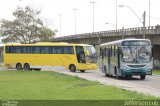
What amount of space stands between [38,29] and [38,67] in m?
42.6

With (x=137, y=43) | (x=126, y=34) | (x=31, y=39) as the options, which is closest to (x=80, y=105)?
(x=137, y=43)

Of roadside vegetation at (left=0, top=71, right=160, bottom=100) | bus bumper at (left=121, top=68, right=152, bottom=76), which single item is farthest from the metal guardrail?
roadside vegetation at (left=0, top=71, right=160, bottom=100)

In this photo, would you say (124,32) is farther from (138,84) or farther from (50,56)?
(138,84)

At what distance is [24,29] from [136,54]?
68979mm

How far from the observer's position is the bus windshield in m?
39.0

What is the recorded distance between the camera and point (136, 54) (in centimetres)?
3909

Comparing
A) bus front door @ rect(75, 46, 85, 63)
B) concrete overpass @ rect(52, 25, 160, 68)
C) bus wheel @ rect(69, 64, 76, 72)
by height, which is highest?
concrete overpass @ rect(52, 25, 160, 68)

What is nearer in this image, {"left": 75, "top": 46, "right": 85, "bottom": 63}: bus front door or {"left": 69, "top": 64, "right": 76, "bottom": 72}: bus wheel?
{"left": 75, "top": 46, "right": 85, "bottom": 63}: bus front door

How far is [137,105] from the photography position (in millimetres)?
16281

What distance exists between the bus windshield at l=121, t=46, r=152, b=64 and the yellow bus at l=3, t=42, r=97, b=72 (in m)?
20.5

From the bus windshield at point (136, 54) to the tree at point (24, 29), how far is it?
221 ft

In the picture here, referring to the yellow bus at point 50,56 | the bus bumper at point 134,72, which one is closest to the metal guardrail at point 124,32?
the yellow bus at point 50,56

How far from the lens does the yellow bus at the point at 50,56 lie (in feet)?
197

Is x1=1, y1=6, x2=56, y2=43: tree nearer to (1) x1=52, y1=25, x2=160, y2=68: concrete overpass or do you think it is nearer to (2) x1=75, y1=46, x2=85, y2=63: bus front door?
(1) x1=52, y1=25, x2=160, y2=68: concrete overpass
